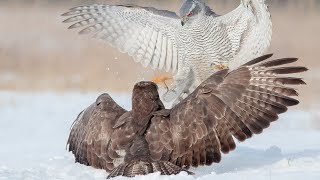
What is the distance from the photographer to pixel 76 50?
19.4 m

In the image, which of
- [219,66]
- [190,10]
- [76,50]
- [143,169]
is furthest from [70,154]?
[76,50]

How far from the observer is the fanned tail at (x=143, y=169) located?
6461 millimetres

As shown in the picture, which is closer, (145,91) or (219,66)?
(145,91)

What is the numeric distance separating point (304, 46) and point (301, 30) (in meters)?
1.36

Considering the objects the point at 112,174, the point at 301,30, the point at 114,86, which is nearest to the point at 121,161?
the point at 112,174

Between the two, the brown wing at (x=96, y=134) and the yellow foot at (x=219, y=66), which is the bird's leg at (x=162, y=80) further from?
the brown wing at (x=96, y=134)

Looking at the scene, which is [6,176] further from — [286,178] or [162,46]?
[162,46]

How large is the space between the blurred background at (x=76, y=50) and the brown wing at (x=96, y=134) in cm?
441

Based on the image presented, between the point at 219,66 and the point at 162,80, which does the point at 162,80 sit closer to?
the point at 162,80

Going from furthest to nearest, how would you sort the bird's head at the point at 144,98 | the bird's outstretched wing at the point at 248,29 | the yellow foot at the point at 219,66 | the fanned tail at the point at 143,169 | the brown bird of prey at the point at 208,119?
the yellow foot at the point at 219,66, the bird's outstretched wing at the point at 248,29, the bird's head at the point at 144,98, the brown bird of prey at the point at 208,119, the fanned tail at the point at 143,169

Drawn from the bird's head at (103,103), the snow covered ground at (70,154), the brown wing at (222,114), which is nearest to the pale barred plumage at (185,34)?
the snow covered ground at (70,154)

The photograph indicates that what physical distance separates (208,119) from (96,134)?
963mm

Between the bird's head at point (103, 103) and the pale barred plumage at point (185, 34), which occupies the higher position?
the pale barred plumage at point (185, 34)

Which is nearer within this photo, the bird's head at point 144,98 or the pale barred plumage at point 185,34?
the bird's head at point 144,98
